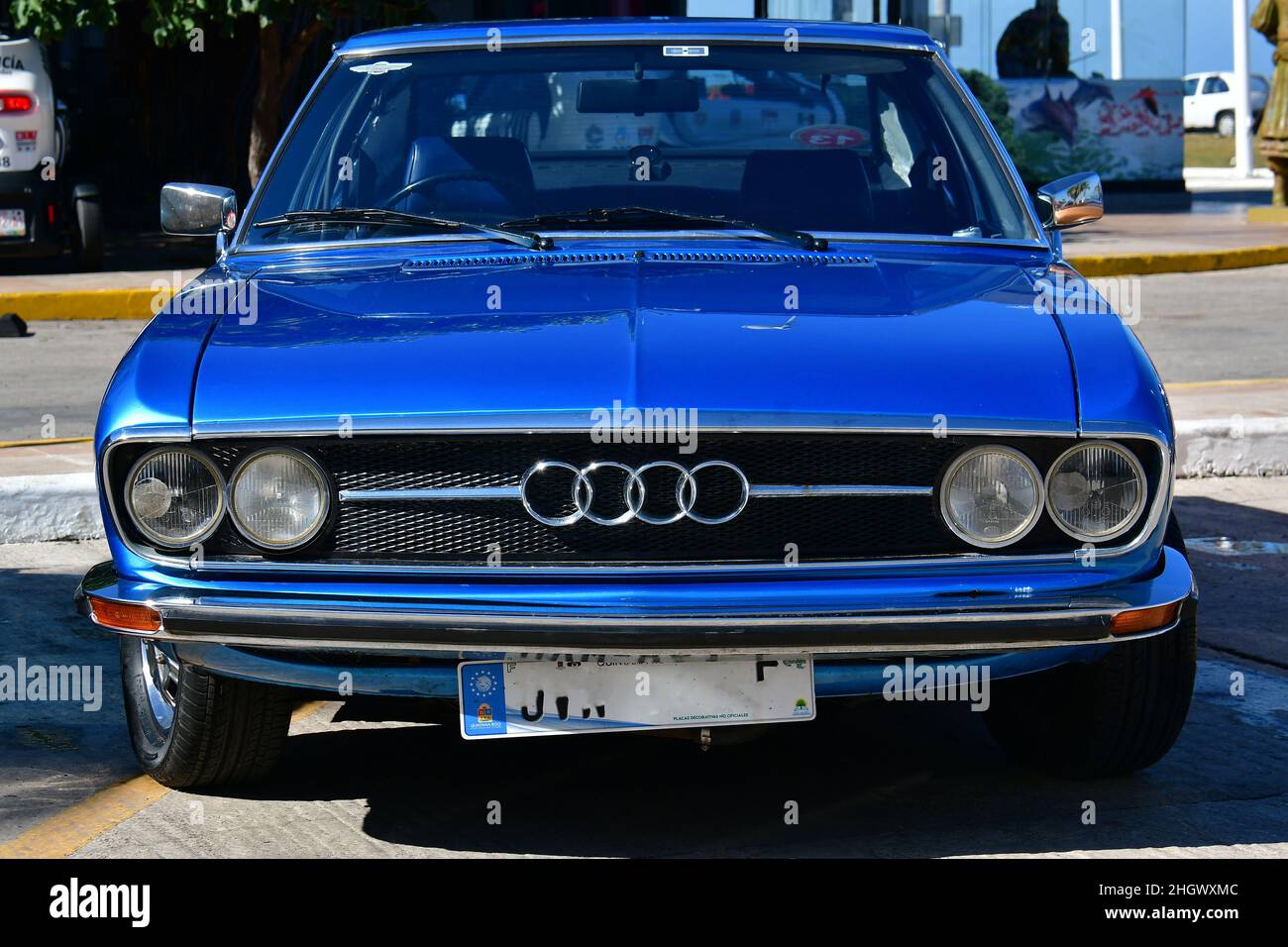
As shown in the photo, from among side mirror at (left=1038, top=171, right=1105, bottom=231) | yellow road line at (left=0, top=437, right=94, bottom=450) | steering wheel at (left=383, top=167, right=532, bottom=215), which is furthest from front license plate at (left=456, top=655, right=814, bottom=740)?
yellow road line at (left=0, top=437, right=94, bottom=450)

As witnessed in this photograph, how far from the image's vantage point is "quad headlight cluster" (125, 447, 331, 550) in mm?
3268

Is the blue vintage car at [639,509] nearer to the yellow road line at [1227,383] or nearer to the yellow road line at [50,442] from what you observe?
the yellow road line at [50,442]

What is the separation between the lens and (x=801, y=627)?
3.15 metres

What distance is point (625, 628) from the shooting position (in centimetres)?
312

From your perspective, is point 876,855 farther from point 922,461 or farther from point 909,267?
point 909,267

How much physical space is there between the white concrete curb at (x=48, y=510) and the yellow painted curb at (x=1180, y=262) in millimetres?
9364

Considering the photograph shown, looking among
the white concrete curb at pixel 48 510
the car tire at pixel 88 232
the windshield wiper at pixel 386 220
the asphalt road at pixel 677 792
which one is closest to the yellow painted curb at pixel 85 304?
the car tire at pixel 88 232

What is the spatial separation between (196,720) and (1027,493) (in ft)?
5.35

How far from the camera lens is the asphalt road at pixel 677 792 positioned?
11.5 feet

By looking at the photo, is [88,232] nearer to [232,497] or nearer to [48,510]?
[48,510]

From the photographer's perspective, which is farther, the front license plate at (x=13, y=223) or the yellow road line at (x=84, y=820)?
the front license plate at (x=13, y=223)

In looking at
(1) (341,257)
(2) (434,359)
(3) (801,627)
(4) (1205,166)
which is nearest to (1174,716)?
(3) (801,627)

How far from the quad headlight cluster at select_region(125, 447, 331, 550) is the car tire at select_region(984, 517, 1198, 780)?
4.52 feet

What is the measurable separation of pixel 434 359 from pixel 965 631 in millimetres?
1044
